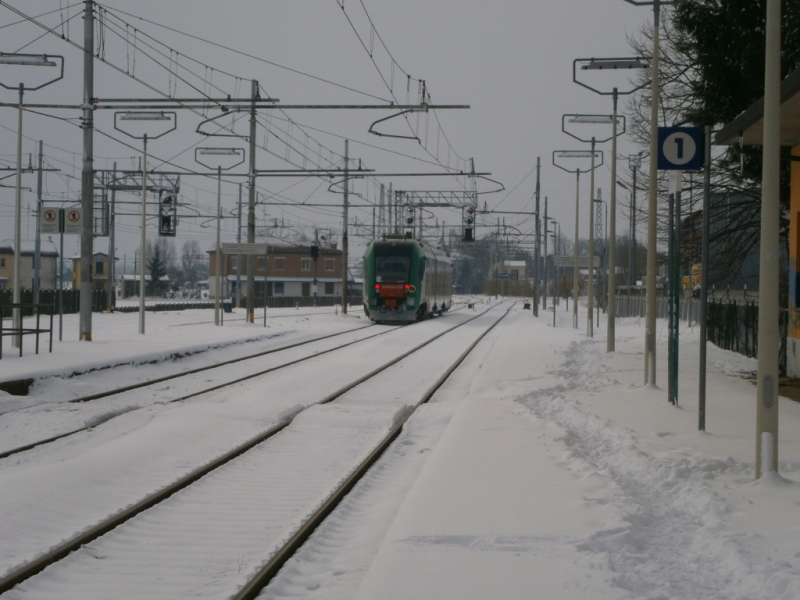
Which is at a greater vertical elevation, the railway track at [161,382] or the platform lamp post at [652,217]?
the platform lamp post at [652,217]

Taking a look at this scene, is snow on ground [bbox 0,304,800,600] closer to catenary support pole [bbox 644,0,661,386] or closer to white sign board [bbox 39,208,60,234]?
catenary support pole [bbox 644,0,661,386]

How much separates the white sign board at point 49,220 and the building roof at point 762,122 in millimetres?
13094

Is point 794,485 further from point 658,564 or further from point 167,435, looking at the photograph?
point 167,435

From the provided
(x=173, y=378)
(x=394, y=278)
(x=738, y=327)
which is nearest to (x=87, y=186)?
(x=173, y=378)

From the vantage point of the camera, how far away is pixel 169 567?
552 centimetres

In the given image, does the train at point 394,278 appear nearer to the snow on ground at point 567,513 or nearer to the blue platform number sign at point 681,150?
the snow on ground at point 567,513

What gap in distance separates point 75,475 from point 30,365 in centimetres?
800

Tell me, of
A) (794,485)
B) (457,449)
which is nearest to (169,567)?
(457,449)

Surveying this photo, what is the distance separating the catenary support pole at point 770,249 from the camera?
269 inches

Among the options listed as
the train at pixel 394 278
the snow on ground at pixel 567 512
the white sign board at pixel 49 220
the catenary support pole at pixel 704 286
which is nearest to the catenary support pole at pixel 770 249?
the snow on ground at pixel 567 512

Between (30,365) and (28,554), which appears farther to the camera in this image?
(30,365)

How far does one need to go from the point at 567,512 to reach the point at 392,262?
28.9 m

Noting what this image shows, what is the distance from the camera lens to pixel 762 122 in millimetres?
12469

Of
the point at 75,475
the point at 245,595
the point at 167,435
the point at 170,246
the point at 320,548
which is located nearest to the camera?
the point at 245,595
